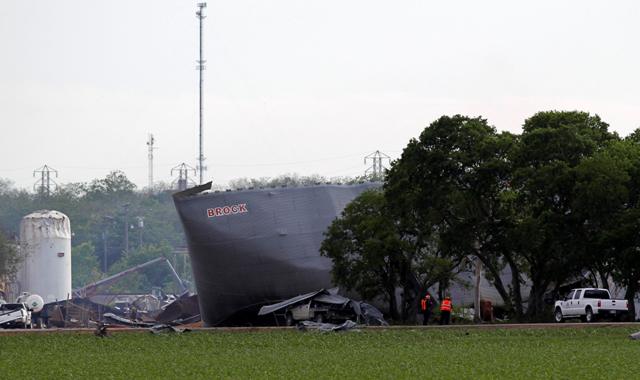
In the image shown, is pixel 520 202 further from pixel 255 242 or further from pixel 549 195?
pixel 255 242

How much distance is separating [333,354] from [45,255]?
9154 cm

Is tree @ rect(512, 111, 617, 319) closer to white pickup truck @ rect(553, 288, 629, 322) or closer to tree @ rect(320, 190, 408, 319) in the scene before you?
white pickup truck @ rect(553, 288, 629, 322)

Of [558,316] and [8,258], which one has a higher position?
[8,258]

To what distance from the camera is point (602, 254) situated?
64.4 metres

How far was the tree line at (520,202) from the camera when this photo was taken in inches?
2490

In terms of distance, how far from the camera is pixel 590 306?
210 feet

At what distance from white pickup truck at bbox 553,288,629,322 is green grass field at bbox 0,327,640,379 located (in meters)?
9.78

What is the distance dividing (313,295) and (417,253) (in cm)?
678

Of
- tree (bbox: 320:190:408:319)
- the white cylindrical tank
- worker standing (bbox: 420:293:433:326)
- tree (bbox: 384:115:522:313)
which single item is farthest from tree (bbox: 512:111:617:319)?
the white cylindrical tank

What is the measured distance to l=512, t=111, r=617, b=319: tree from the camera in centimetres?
6378

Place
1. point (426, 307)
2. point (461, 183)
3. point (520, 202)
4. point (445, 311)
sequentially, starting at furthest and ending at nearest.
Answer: point (426, 307) < point (461, 183) < point (520, 202) < point (445, 311)

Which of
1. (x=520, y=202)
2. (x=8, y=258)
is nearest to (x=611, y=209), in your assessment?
(x=520, y=202)

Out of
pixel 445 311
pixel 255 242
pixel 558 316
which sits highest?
pixel 255 242

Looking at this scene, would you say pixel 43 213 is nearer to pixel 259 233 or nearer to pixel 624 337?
pixel 259 233
